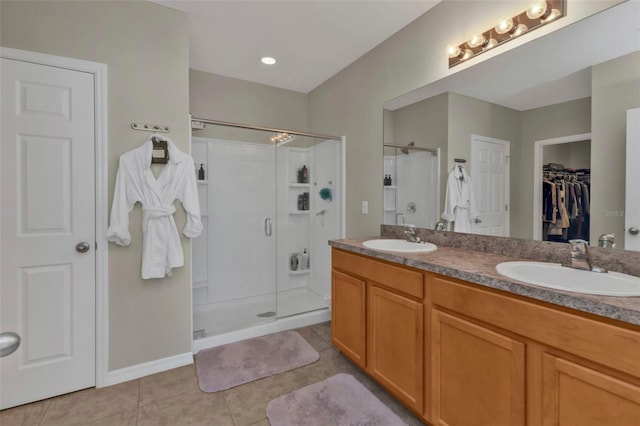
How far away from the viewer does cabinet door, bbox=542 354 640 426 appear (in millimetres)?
854

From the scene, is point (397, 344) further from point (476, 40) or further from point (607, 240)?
point (476, 40)

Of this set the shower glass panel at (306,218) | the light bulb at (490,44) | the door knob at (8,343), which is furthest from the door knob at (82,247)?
the light bulb at (490,44)

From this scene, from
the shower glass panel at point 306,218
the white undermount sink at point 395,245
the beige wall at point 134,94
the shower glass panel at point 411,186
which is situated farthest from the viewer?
the shower glass panel at point 306,218

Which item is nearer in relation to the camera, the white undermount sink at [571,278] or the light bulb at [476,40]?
the white undermount sink at [571,278]

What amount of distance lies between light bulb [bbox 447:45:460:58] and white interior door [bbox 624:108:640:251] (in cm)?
105

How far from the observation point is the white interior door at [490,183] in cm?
175

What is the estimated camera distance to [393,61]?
246 cm

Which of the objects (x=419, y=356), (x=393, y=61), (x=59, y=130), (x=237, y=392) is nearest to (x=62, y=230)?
(x=59, y=130)

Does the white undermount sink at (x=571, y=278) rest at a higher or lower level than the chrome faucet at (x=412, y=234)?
lower

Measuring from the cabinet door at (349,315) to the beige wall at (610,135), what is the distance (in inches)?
51.0

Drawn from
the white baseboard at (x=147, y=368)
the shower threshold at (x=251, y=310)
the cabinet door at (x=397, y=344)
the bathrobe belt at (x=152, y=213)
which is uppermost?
the bathrobe belt at (x=152, y=213)

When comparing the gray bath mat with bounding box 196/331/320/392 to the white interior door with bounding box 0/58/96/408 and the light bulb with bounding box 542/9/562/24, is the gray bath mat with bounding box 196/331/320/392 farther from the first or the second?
the light bulb with bounding box 542/9/562/24

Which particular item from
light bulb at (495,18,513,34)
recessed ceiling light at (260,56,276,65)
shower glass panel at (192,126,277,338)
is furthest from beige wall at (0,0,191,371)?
light bulb at (495,18,513,34)

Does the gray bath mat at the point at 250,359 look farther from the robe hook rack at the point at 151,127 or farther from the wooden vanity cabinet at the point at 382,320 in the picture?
the robe hook rack at the point at 151,127
